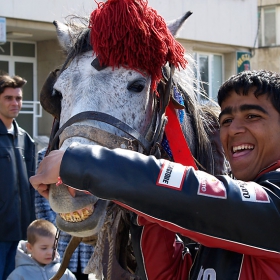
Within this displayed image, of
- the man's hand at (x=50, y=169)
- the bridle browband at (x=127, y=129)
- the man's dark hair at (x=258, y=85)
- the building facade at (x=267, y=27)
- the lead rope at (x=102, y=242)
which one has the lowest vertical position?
the lead rope at (x=102, y=242)

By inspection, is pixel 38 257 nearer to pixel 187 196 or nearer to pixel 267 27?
pixel 187 196

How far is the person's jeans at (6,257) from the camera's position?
16.6ft

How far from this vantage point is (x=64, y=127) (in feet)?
8.16

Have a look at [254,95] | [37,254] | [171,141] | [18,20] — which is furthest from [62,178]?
[18,20]

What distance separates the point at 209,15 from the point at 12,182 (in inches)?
416

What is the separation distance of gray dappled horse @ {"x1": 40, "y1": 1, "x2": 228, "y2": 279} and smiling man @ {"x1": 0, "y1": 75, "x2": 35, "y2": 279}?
2224 mm

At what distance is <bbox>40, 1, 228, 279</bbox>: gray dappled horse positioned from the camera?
2.31 meters

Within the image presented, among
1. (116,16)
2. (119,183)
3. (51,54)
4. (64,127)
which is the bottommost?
(119,183)

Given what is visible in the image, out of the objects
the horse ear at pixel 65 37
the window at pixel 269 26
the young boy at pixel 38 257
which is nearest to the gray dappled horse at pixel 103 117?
the horse ear at pixel 65 37

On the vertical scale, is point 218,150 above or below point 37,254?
above

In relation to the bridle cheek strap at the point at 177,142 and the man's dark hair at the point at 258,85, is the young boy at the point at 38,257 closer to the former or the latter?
the bridle cheek strap at the point at 177,142

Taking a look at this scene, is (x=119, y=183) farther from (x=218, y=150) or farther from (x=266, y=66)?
(x=266, y=66)

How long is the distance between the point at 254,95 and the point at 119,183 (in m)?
0.65

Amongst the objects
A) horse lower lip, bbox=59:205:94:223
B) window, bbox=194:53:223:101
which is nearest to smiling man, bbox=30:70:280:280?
horse lower lip, bbox=59:205:94:223
